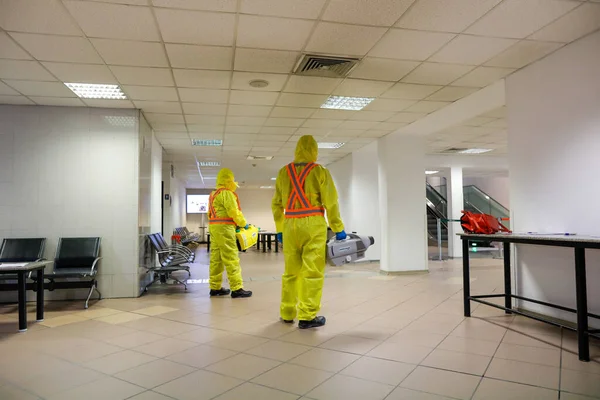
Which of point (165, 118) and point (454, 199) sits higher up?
point (165, 118)

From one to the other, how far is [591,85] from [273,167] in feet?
31.6

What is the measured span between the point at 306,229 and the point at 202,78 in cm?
217

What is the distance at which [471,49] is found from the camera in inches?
152

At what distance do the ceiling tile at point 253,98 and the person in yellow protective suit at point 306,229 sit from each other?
1404mm

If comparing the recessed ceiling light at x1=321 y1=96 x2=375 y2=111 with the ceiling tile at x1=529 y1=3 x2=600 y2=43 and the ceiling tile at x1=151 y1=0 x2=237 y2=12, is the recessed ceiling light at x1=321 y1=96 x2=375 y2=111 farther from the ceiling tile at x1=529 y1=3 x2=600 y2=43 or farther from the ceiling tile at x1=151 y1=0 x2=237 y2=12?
the ceiling tile at x1=151 y1=0 x2=237 y2=12

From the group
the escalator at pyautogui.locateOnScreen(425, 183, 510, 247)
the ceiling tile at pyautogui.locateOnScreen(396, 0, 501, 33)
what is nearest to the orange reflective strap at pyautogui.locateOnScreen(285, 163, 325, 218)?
the ceiling tile at pyautogui.locateOnScreen(396, 0, 501, 33)

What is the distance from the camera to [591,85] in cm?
358

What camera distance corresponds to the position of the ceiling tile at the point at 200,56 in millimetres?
3714

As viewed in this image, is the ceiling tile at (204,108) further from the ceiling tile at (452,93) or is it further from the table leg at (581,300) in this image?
the table leg at (581,300)

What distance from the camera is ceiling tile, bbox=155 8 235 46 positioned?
10.2ft

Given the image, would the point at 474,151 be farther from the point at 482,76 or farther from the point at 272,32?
the point at 272,32

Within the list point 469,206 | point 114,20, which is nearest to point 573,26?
point 114,20

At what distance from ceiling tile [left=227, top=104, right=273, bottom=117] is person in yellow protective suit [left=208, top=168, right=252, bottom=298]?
98 centimetres

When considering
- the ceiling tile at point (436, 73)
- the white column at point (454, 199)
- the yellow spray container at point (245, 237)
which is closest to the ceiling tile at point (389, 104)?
the ceiling tile at point (436, 73)
